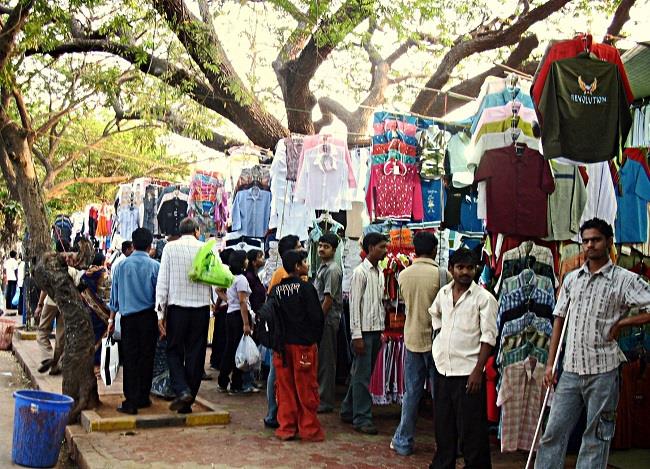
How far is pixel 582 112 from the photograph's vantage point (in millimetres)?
5426

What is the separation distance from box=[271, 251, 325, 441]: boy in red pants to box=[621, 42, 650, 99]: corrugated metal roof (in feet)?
10.8

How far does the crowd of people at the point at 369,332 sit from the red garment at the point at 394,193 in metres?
0.55

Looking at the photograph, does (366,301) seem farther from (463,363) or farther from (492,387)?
(463,363)

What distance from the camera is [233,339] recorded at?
9.83 meters

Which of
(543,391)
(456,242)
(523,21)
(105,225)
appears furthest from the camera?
(105,225)

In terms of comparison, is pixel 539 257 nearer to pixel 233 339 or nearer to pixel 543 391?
pixel 543 391

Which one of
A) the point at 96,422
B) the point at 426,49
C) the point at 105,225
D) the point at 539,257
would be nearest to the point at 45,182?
the point at 105,225

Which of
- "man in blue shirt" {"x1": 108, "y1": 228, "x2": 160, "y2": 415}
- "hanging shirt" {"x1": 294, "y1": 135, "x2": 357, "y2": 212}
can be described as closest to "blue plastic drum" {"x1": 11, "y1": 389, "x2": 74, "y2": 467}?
"man in blue shirt" {"x1": 108, "y1": 228, "x2": 160, "y2": 415}

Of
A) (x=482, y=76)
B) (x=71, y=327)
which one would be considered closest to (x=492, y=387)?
(x=71, y=327)

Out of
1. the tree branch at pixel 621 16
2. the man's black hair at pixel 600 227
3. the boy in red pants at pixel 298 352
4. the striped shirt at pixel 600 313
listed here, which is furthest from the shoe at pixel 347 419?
the tree branch at pixel 621 16

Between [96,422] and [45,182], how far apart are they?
16267 millimetres

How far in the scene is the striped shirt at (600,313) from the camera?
16.7 feet

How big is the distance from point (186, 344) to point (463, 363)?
355cm

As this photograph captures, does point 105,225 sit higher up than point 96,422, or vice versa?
point 105,225
